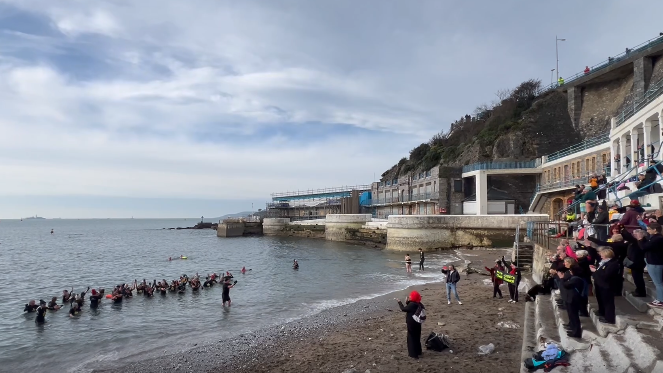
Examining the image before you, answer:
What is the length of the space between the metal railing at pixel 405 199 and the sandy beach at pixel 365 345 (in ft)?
117

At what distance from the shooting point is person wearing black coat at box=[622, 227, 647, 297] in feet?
26.4

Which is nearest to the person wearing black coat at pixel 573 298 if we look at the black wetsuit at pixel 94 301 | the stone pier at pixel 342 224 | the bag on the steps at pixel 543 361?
the bag on the steps at pixel 543 361

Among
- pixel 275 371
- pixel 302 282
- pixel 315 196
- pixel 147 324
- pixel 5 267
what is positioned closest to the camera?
pixel 275 371

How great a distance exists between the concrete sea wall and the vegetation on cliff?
59.4 ft

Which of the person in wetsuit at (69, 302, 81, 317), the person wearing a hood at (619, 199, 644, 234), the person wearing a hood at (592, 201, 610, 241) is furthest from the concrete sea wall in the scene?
the person in wetsuit at (69, 302, 81, 317)

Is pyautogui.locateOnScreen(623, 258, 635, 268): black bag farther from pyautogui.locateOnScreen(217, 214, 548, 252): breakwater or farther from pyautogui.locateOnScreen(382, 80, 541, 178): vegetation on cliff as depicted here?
pyautogui.locateOnScreen(382, 80, 541, 178): vegetation on cliff

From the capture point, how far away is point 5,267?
40.4 metres

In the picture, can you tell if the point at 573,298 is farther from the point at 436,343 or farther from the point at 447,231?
the point at 447,231

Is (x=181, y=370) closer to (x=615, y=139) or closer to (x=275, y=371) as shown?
(x=275, y=371)

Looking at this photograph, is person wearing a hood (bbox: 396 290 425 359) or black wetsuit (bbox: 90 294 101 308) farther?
black wetsuit (bbox: 90 294 101 308)

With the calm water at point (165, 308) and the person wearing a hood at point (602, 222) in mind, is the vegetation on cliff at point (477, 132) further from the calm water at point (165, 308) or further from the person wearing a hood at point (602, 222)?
the person wearing a hood at point (602, 222)

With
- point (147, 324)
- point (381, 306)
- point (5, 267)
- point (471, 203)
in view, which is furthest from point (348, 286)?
point (5, 267)

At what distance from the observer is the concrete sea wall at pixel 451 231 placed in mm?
34688

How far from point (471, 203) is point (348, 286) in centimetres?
2687
